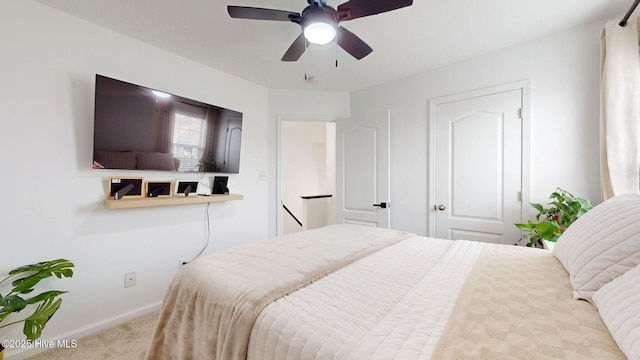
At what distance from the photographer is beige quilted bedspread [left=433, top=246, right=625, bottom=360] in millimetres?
604

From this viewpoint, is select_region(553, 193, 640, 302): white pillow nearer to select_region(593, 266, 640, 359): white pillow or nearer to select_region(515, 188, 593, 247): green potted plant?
select_region(593, 266, 640, 359): white pillow

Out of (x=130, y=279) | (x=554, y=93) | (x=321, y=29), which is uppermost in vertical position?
(x=321, y=29)

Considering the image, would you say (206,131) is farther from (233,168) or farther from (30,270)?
(30,270)

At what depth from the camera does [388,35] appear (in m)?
2.09

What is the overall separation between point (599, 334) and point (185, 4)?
2.49 meters

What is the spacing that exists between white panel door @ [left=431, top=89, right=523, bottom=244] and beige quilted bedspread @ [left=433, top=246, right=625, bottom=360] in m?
1.38

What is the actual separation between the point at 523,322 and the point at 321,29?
1588mm

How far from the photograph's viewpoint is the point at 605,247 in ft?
2.85

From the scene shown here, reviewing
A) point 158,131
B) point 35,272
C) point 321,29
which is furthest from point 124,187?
point 321,29

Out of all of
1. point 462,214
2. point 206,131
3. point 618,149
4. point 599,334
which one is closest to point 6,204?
point 206,131

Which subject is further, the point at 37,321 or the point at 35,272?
the point at 35,272

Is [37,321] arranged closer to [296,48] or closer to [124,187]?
[124,187]

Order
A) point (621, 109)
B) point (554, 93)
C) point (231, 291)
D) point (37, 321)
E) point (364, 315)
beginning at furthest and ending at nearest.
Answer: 1. point (554, 93)
2. point (621, 109)
3. point (37, 321)
4. point (231, 291)
5. point (364, 315)

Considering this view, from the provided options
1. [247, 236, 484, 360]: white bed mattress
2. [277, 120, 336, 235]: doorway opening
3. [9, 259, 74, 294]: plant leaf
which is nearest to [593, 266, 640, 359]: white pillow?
[247, 236, 484, 360]: white bed mattress
